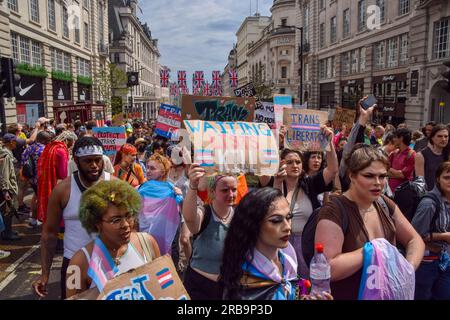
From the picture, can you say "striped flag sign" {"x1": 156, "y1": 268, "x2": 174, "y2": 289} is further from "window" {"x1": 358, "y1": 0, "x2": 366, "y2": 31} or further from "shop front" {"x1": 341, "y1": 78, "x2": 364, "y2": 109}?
"window" {"x1": 358, "y1": 0, "x2": 366, "y2": 31}

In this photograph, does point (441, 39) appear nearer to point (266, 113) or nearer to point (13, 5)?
point (266, 113)

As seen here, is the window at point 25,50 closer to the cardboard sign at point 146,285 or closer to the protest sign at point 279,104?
the protest sign at point 279,104

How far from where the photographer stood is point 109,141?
26.2ft

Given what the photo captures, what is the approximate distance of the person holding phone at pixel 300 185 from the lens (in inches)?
138

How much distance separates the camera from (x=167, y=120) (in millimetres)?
8273

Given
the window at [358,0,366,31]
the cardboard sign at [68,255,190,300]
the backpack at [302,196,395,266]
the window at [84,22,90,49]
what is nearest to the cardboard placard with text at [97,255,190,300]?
the cardboard sign at [68,255,190,300]

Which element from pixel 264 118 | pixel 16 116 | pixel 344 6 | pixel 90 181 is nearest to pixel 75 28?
pixel 16 116

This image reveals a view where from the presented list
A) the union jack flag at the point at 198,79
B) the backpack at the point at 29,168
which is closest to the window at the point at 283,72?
the union jack flag at the point at 198,79

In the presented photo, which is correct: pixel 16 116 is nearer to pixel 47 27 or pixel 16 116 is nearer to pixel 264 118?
pixel 47 27

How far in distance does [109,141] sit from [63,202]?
5.12m

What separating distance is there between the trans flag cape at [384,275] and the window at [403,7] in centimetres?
2615

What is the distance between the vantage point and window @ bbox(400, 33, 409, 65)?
24.3 metres

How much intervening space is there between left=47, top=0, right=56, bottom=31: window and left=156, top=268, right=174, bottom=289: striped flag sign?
28.4m

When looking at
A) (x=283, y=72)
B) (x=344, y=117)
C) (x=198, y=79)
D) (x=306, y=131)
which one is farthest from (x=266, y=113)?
(x=283, y=72)
